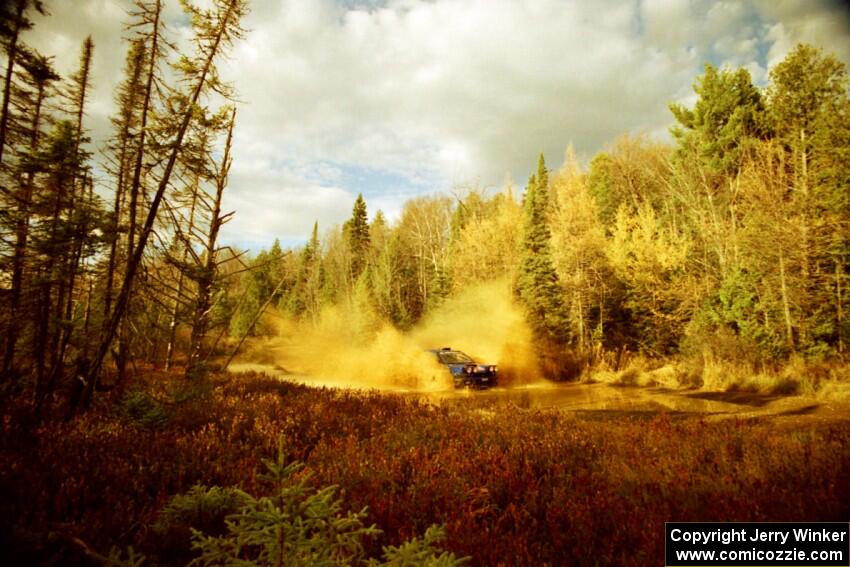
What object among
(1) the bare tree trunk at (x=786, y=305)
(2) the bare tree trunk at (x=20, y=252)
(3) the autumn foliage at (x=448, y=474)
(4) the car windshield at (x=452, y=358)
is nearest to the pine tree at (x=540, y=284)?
(4) the car windshield at (x=452, y=358)

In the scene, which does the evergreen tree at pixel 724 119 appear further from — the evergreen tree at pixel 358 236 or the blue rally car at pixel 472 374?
the evergreen tree at pixel 358 236

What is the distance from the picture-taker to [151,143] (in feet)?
27.0

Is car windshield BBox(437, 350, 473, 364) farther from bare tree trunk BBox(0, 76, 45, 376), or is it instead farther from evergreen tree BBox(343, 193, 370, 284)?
evergreen tree BBox(343, 193, 370, 284)

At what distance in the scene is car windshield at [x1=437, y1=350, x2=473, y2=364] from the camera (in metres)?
21.0

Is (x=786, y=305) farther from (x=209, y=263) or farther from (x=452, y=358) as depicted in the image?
(x=209, y=263)

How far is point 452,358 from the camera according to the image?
21.4m

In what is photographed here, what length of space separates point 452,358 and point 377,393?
9303mm

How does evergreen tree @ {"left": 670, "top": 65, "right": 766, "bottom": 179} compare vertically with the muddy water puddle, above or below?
above

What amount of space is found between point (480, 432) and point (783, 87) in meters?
27.7

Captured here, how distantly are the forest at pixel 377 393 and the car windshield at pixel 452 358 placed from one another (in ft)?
14.6

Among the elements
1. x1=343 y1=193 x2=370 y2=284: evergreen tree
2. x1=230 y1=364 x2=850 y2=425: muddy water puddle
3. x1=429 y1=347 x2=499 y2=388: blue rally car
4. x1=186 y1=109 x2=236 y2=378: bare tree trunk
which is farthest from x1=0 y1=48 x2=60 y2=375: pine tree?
x1=343 y1=193 x2=370 y2=284: evergreen tree

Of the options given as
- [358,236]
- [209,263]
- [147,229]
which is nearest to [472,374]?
[209,263]

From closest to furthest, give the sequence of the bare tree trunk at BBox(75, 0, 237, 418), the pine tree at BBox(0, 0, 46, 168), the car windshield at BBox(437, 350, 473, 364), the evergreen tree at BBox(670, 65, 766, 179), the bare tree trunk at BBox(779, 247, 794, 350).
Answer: the bare tree trunk at BBox(75, 0, 237, 418) < the pine tree at BBox(0, 0, 46, 168) < the bare tree trunk at BBox(779, 247, 794, 350) < the car windshield at BBox(437, 350, 473, 364) < the evergreen tree at BBox(670, 65, 766, 179)

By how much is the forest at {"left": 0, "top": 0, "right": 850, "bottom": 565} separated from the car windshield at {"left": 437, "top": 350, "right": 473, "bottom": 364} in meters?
4.44
